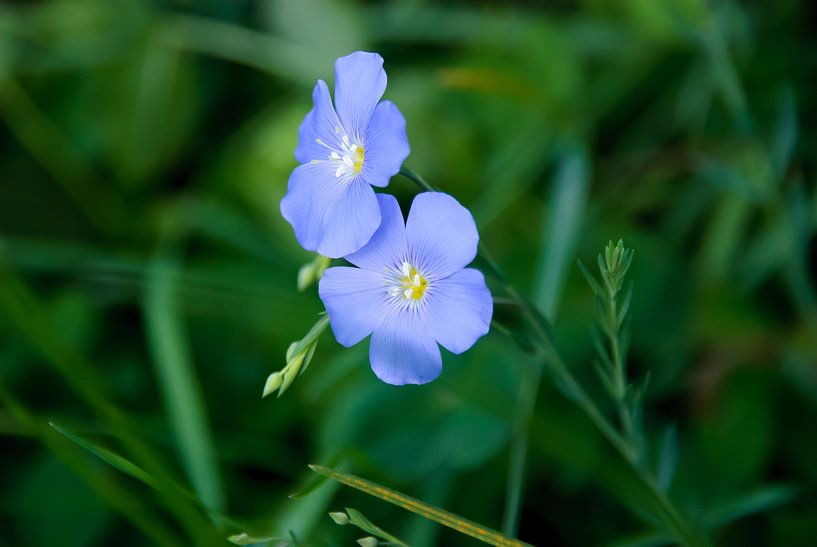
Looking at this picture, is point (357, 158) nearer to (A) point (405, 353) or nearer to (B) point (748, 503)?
(A) point (405, 353)

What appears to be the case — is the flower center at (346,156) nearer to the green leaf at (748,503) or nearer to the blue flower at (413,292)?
the blue flower at (413,292)

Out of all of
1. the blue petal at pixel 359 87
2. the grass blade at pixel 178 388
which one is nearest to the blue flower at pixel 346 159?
the blue petal at pixel 359 87

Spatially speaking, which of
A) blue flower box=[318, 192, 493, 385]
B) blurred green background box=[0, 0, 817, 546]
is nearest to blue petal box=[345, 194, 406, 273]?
blue flower box=[318, 192, 493, 385]

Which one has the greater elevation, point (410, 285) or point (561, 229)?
point (561, 229)

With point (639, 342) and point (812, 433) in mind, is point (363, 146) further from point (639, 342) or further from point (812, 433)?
point (812, 433)

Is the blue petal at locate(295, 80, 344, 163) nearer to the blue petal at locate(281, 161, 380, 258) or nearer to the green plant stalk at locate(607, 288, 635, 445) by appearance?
the blue petal at locate(281, 161, 380, 258)

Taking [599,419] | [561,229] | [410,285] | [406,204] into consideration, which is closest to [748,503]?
[599,419]

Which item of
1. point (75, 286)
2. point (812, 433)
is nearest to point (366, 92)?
point (812, 433)
